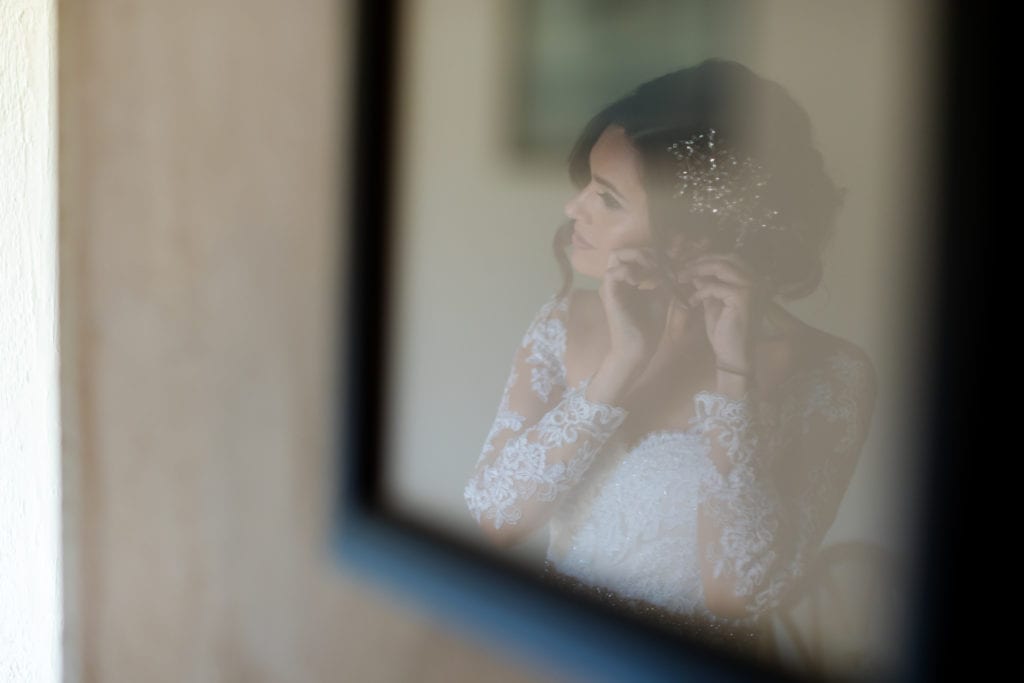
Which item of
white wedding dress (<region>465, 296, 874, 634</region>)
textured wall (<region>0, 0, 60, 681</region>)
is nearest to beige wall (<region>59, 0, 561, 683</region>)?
textured wall (<region>0, 0, 60, 681</region>)

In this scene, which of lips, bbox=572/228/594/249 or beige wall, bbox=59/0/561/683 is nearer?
lips, bbox=572/228/594/249

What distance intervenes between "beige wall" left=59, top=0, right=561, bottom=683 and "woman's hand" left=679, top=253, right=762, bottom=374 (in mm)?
267

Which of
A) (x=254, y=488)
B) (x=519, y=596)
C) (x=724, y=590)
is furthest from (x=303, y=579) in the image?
(x=724, y=590)

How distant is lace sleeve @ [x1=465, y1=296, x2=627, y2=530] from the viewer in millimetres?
565

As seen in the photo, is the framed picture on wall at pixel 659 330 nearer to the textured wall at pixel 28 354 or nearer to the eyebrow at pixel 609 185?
the eyebrow at pixel 609 185

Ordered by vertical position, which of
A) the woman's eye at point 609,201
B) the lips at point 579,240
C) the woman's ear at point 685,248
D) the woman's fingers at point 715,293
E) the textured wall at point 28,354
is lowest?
the textured wall at point 28,354

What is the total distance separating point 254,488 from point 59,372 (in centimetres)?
34

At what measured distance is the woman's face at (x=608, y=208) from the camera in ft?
1.70

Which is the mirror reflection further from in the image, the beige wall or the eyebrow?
the beige wall

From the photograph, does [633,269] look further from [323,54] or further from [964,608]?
[323,54]

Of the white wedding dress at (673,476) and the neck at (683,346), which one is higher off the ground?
the neck at (683,346)

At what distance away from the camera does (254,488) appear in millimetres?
815

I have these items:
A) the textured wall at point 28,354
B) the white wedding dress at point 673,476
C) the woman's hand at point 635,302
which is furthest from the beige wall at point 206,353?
the woman's hand at point 635,302

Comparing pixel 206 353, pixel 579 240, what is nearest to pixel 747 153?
pixel 579 240
